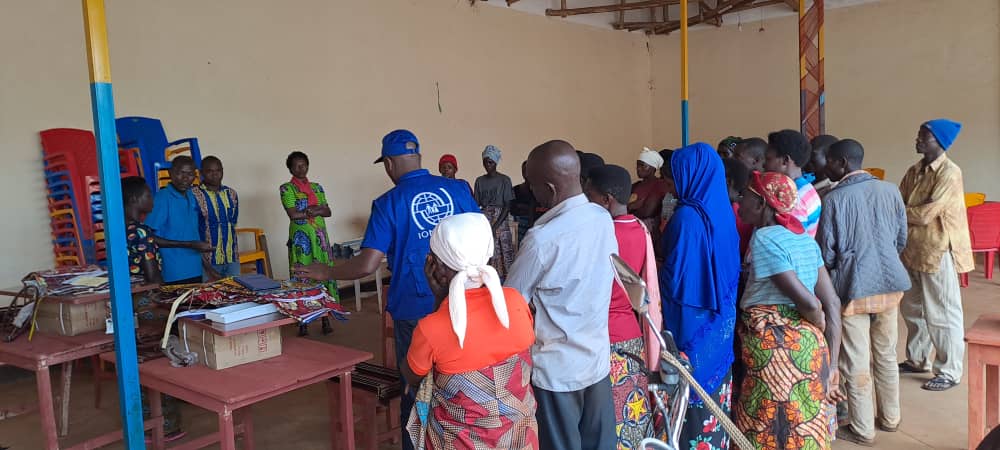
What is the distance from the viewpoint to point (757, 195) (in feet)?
8.21

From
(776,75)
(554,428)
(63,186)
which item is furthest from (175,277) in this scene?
(776,75)

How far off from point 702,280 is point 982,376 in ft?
4.23

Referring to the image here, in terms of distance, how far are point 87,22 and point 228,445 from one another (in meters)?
1.46

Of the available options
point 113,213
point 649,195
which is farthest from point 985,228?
point 113,213

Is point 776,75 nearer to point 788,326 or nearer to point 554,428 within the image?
point 788,326

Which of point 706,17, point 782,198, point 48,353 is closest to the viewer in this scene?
point 782,198

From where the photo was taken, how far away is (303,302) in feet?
8.59

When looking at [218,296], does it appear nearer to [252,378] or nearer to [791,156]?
[252,378]

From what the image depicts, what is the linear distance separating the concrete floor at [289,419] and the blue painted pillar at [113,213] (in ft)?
4.38

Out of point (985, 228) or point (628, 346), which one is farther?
point (985, 228)

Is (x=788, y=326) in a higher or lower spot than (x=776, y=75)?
lower

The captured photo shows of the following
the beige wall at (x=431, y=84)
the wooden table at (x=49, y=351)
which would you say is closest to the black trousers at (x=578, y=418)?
the wooden table at (x=49, y=351)

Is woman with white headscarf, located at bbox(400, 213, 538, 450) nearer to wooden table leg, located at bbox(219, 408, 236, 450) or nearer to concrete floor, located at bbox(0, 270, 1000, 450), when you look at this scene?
wooden table leg, located at bbox(219, 408, 236, 450)

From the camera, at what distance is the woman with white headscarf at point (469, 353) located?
1659 mm
